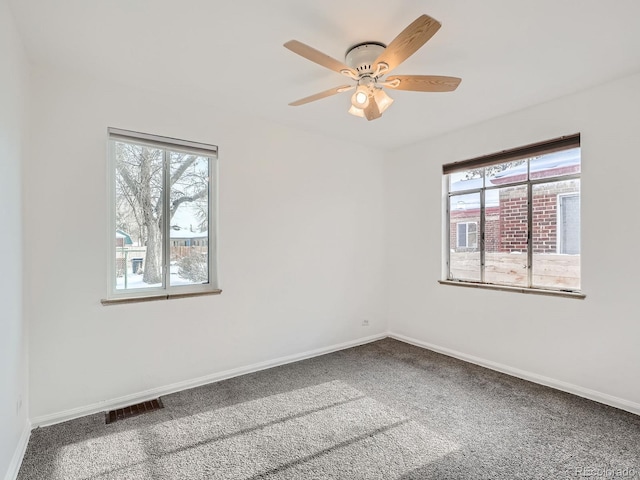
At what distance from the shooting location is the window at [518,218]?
9.66 feet

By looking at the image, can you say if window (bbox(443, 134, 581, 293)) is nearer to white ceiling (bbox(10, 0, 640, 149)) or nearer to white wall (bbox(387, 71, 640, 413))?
white wall (bbox(387, 71, 640, 413))

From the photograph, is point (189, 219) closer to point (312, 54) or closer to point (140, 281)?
point (140, 281)

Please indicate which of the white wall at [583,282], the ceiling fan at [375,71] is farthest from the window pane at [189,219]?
the white wall at [583,282]

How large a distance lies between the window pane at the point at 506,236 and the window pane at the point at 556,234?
4.3 inches

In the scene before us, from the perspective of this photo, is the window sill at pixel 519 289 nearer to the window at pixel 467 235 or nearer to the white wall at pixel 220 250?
A: the window at pixel 467 235

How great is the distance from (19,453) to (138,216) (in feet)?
5.68

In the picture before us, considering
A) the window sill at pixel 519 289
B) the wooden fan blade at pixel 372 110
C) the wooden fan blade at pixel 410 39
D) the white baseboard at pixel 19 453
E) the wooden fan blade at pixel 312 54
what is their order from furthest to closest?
1. the window sill at pixel 519 289
2. the wooden fan blade at pixel 372 110
3. the white baseboard at pixel 19 453
4. the wooden fan blade at pixel 312 54
5. the wooden fan blade at pixel 410 39

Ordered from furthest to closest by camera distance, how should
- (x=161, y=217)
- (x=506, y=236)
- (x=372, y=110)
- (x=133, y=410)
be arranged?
(x=506, y=236), (x=161, y=217), (x=133, y=410), (x=372, y=110)

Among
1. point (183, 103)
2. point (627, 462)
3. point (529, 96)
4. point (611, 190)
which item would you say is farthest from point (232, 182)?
point (627, 462)

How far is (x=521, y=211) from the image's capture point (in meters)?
3.27

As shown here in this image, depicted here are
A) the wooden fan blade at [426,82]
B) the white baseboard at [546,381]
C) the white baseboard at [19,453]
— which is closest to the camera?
the white baseboard at [19,453]

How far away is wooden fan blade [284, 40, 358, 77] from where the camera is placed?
1.68 metres

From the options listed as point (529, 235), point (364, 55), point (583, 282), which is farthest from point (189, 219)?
point (583, 282)

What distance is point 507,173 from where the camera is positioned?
11.1 ft
